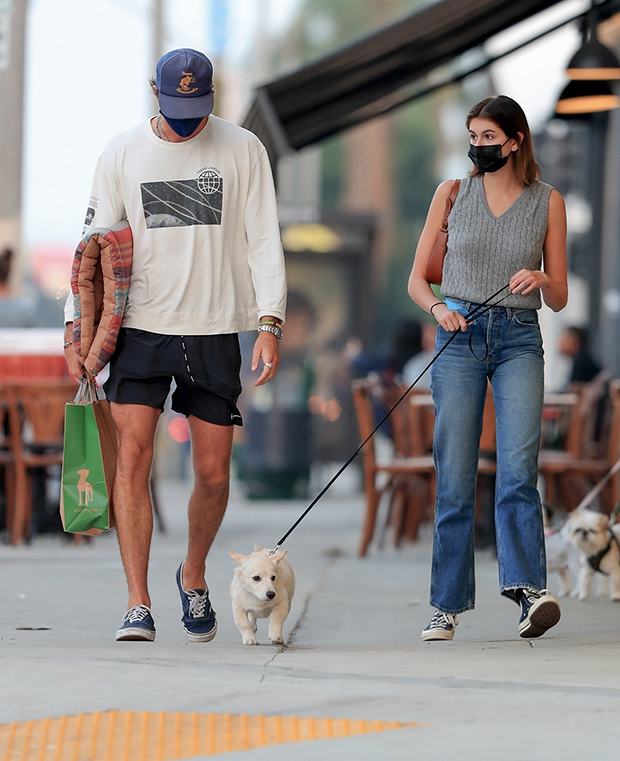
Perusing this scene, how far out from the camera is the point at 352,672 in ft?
12.1

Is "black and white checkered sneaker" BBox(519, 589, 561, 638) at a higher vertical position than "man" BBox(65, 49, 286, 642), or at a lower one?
lower

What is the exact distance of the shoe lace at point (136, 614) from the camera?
170 inches

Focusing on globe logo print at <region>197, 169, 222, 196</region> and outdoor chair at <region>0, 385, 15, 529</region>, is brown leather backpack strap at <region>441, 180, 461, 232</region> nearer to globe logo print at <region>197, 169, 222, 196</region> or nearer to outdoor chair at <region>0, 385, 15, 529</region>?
globe logo print at <region>197, 169, 222, 196</region>

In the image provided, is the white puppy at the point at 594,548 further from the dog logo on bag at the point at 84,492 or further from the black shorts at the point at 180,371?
the dog logo on bag at the point at 84,492

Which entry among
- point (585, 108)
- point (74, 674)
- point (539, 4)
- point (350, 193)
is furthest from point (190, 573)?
point (350, 193)

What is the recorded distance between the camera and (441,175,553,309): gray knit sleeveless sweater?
4469 millimetres

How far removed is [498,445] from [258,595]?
3.22 ft

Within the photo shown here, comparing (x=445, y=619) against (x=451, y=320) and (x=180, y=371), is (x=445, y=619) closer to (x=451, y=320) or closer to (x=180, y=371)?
(x=451, y=320)

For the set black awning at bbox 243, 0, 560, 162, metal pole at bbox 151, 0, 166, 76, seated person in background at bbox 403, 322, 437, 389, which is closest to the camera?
black awning at bbox 243, 0, 560, 162

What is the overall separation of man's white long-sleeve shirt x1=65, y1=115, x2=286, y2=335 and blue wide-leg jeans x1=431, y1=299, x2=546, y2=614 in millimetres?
671

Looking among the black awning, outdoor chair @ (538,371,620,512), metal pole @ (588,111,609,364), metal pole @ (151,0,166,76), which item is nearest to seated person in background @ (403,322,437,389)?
outdoor chair @ (538,371,620,512)

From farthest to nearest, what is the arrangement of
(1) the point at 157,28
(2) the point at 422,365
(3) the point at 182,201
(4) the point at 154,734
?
(1) the point at 157,28 → (2) the point at 422,365 → (3) the point at 182,201 → (4) the point at 154,734

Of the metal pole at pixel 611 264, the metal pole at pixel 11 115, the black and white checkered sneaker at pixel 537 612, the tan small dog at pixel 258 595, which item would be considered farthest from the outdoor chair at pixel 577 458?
the metal pole at pixel 611 264

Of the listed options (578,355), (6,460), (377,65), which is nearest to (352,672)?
(377,65)
